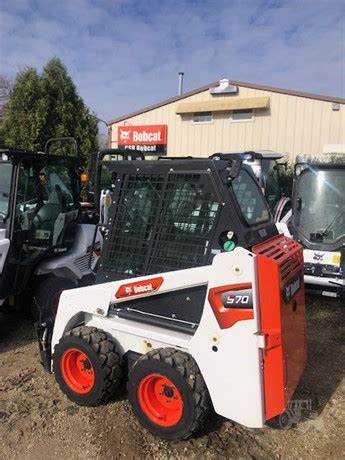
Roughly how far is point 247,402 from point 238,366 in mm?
219

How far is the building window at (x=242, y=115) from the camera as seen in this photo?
56.2ft

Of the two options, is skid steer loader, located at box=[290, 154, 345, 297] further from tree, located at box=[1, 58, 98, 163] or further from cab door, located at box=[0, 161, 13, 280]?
tree, located at box=[1, 58, 98, 163]

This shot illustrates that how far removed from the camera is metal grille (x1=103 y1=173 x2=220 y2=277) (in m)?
3.02

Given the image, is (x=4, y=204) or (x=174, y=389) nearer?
(x=174, y=389)

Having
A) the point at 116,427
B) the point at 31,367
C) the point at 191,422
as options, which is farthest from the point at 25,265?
the point at 191,422

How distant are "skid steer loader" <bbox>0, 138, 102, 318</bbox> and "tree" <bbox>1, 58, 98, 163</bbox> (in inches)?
321

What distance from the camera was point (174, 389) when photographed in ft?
9.66

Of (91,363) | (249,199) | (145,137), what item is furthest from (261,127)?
(91,363)

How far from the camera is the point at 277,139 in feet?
55.4

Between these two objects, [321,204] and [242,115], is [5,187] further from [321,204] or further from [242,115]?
[242,115]

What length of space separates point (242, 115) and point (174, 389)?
1565 cm

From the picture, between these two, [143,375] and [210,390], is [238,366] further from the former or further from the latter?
[143,375]

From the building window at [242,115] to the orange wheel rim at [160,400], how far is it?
15.4 metres

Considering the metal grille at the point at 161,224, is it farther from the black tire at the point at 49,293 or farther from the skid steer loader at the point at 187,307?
the black tire at the point at 49,293
